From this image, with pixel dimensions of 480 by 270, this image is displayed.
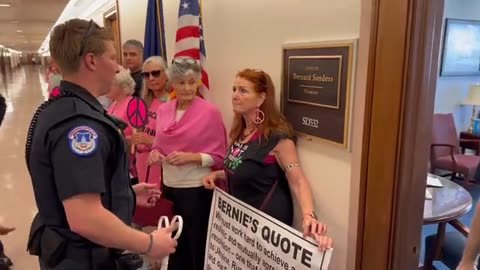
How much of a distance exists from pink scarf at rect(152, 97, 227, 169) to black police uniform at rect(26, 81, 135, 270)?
81 cm

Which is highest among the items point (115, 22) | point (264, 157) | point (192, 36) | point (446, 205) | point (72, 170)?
point (115, 22)

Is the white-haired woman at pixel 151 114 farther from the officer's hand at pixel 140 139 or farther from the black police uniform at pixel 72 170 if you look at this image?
the black police uniform at pixel 72 170

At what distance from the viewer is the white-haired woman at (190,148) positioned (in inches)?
81.9

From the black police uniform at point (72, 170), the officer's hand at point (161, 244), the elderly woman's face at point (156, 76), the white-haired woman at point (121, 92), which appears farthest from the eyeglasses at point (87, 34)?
the elderly woman's face at point (156, 76)

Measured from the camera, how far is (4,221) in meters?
3.56

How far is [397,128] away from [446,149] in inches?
156

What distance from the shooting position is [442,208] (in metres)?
2.20

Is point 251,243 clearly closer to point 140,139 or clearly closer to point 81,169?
point 81,169

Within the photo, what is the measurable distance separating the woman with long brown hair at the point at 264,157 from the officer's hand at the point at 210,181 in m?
0.21

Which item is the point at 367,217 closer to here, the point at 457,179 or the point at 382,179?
the point at 382,179

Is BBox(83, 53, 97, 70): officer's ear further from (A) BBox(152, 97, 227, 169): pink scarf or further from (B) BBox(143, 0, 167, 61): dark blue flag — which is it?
(B) BBox(143, 0, 167, 61): dark blue flag

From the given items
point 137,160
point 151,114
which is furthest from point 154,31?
point 137,160

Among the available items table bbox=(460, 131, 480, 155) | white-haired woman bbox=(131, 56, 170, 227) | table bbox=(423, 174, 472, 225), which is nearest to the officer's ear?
white-haired woman bbox=(131, 56, 170, 227)

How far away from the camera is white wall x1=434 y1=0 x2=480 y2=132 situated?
4676 millimetres
